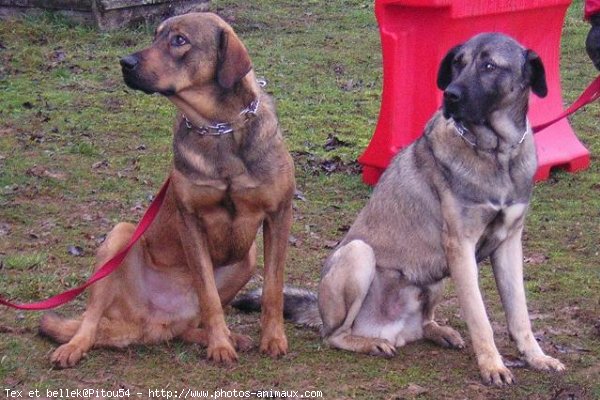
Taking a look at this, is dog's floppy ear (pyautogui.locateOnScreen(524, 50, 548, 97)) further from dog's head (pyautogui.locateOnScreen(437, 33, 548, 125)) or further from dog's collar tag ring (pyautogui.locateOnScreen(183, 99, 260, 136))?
dog's collar tag ring (pyautogui.locateOnScreen(183, 99, 260, 136))

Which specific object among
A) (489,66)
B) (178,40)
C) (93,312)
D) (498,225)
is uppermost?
(178,40)

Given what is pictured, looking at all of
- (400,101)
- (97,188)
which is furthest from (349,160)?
(97,188)

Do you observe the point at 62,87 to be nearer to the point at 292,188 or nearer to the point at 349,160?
the point at 349,160

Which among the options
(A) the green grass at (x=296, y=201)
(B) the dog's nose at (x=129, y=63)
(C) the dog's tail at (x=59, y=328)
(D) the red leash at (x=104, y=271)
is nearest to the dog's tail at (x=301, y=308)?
(A) the green grass at (x=296, y=201)

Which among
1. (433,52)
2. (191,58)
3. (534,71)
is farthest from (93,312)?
(433,52)

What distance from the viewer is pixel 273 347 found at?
5191mm

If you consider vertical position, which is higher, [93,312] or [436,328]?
[93,312]

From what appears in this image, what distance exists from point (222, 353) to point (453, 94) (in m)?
1.68

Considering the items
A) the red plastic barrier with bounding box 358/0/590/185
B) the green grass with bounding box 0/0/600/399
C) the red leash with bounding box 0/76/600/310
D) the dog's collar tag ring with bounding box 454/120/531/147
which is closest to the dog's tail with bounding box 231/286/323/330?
the green grass with bounding box 0/0/600/399

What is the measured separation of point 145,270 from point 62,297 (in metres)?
0.46

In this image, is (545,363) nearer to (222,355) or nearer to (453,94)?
(453,94)

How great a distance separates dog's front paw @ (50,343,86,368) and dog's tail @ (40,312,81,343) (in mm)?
144

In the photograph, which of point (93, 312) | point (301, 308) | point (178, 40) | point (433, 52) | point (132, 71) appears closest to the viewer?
point (132, 71)

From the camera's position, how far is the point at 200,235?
199 inches
